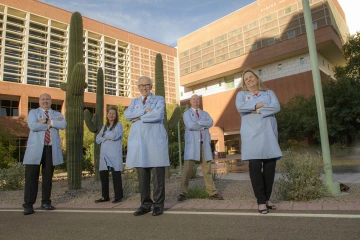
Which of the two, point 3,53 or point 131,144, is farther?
point 3,53

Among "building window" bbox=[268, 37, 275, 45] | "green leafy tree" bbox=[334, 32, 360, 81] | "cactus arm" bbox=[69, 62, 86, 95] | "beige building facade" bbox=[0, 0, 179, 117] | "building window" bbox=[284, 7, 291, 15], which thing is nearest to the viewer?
"cactus arm" bbox=[69, 62, 86, 95]

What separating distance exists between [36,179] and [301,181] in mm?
4196

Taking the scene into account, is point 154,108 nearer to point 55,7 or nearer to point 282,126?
point 282,126

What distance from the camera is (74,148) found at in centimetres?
770

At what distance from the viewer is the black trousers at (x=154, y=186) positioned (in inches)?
153

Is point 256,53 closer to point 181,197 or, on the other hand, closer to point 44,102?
point 181,197

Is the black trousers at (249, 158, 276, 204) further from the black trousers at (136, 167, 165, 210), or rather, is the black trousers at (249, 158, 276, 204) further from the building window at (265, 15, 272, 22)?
the building window at (265, 15, 272, 22)

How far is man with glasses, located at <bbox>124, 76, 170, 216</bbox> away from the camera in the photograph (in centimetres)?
395

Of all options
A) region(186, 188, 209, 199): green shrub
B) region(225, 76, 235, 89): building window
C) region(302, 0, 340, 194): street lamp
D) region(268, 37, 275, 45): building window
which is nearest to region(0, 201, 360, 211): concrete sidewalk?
region(186, 188, 209, 199): green shrub

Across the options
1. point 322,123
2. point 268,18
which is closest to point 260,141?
point 322,123

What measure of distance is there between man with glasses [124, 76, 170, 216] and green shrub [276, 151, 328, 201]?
1893 millimetres

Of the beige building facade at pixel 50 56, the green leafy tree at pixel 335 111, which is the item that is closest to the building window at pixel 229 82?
the beige building facade at pixel 50 56

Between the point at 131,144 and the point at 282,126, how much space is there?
2602cm

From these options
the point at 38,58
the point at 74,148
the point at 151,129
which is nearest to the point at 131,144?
the point at 151,129
